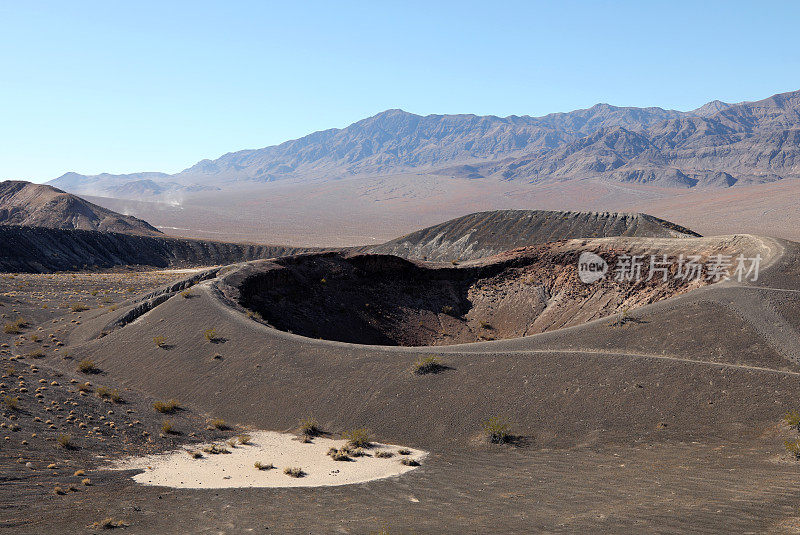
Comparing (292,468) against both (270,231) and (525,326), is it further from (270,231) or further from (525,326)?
(270,231)

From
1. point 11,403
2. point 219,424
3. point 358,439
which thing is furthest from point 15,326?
point 358,439

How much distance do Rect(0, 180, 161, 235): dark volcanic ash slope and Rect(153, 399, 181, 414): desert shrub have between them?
Answer: 297ft

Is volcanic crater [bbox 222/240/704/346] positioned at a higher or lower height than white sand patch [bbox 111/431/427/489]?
higher

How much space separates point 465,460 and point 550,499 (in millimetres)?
3959

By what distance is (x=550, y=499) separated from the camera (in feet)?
36.3

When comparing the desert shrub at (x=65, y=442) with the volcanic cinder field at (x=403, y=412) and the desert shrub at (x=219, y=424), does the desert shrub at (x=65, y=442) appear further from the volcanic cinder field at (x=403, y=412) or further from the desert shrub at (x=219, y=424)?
the desert shrub at (x=219, y=424)

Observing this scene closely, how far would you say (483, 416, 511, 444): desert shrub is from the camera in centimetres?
1589

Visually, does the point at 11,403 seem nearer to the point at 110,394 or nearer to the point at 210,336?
the point at 110,394

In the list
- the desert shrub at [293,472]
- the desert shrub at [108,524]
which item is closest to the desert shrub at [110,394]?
the desert shrub at [293,472]

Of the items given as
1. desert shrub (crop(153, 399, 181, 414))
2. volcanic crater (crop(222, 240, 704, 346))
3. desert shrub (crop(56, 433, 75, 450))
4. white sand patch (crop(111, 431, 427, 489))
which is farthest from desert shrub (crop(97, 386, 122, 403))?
volcanic crater (crop(222, 240, 704, 346))

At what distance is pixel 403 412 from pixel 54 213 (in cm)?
11452

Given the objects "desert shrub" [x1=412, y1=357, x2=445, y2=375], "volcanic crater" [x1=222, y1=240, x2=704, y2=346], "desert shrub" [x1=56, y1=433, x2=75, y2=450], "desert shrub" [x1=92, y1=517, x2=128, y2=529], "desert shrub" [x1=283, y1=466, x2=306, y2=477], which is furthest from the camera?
"volcanic crater" [x1=222, y1=240, x2=704, y2=346]

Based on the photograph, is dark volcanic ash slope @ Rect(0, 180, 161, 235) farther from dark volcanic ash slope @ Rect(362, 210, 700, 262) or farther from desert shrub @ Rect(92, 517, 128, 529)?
desert shrub @ Rect(92, 517, 128, 529)

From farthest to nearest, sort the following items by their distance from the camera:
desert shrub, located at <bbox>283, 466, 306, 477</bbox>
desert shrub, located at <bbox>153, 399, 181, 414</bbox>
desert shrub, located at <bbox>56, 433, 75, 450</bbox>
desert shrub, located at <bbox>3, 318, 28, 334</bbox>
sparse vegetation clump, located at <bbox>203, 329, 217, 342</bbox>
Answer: desert shrub, located at <bbox>3, 318, 28, 334</bbox> → sparse vegetation clump, located at <bbox>203, 329, 217, 342</bbox> → desert shrub, located at <bbox>153, 399, 181, 414</bbox> → desert shrub, located at <bbox>56, 433, 75, 450</bbox> → desert shrub, located at <bbox>283, 466, 306, 477</bbox>
